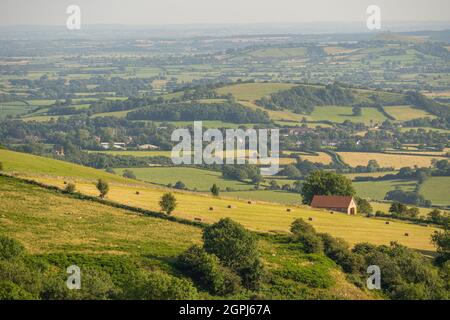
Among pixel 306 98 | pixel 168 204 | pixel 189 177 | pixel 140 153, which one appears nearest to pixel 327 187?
pixel 168 204

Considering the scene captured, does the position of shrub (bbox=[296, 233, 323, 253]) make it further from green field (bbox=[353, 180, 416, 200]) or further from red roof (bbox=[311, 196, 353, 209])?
green field (bbox=[353, 180, 416, 200])

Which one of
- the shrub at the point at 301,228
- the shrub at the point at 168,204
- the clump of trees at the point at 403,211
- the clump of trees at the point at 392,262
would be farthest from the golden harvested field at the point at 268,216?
the clump of trees at the point at 403,211

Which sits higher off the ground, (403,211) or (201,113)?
(403,211)

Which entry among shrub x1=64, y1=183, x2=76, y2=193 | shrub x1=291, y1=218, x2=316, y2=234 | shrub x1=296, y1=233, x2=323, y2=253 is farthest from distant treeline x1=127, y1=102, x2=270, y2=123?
shrub x1=296, y1=233, x2=323, y2=253

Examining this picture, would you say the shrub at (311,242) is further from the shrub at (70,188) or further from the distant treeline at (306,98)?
the distant treeline at (306,98)

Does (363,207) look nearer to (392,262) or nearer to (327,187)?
(327,187)
